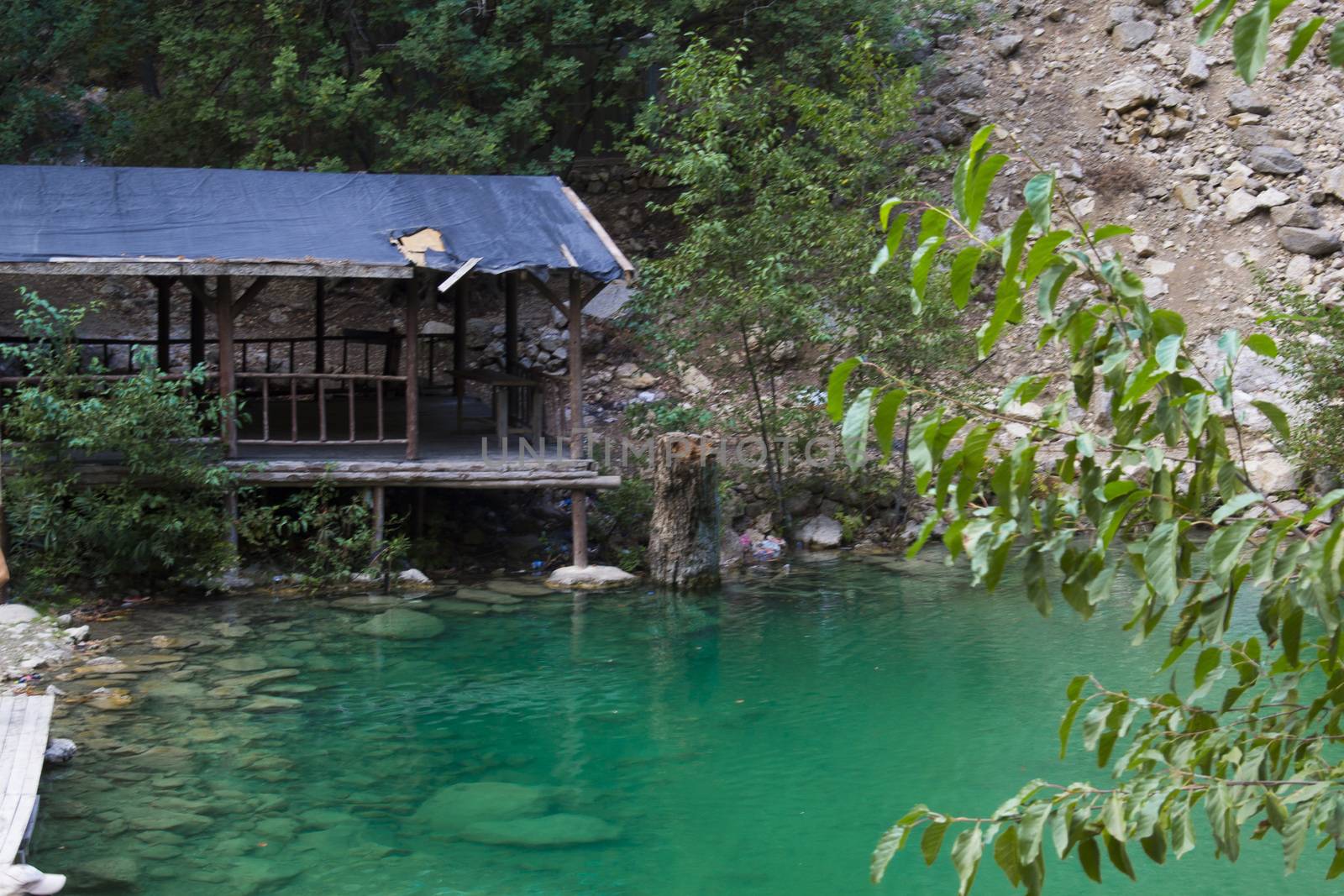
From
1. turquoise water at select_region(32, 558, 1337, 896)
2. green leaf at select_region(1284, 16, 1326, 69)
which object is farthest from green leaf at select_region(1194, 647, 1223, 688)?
turquoise water at select_region(32, 558, 1337, 896)

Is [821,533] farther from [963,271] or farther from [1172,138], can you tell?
[963,271]

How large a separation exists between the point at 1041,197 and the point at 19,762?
591 cm

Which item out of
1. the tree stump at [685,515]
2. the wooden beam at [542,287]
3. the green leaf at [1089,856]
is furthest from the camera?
the tree stump at [685,515]

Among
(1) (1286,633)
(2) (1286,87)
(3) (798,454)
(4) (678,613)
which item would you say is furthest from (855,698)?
(2) (1286,87)

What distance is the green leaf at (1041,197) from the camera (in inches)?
92.3

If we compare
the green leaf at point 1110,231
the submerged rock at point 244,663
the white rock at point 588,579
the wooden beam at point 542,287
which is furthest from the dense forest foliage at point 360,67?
the green leaf at point 1110,231

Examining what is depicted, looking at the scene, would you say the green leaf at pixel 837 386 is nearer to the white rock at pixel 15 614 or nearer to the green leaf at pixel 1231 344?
the green leaf at pixel 1231 344

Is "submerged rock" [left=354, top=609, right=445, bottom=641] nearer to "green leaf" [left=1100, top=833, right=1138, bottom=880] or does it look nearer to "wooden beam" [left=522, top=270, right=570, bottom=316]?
"wooden beam" [left=522, top=270, right=570, bottom=316]

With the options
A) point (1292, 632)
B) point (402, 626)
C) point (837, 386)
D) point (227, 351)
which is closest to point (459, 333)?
point (227, 351)

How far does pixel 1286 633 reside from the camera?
2.38 meters

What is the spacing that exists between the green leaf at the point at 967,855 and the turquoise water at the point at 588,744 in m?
4.04

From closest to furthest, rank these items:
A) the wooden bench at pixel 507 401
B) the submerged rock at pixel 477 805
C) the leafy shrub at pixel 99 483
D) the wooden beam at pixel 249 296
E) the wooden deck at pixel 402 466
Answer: the submerged rock at pixel 477 805 → the leafy shrub at pixel 99 483 → the wooden beam at pixel 249 296 → the wooden deck at pixel 402 466 → the wooden bench at pixel 507 401

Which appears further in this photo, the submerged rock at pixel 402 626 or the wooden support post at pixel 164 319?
the wooden support post at pixel 164 319

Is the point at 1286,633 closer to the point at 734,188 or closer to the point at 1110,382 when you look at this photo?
the point at 1110,382
